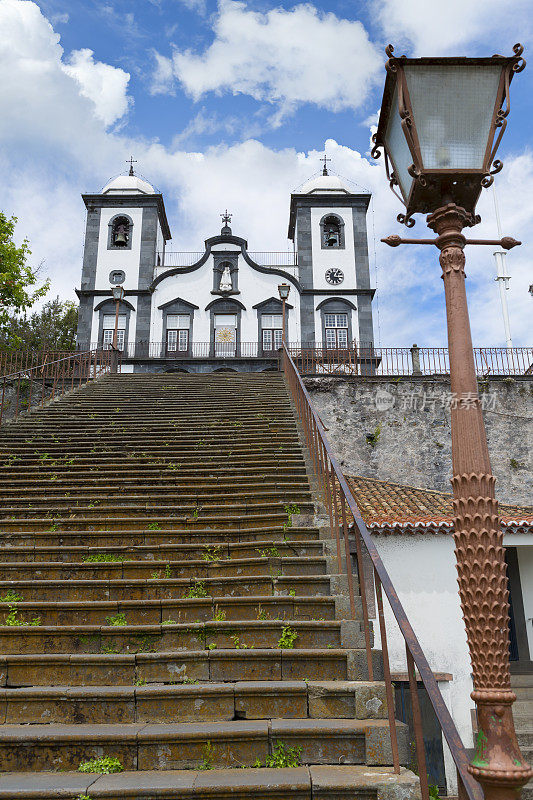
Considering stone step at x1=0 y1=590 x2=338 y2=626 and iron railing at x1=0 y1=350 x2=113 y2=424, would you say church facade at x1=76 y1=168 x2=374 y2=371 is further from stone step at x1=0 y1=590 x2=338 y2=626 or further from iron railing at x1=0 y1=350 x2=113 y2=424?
stone step at x1=0 y1=590 x2=338 y2=626

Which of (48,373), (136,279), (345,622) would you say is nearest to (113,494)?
(345,622)

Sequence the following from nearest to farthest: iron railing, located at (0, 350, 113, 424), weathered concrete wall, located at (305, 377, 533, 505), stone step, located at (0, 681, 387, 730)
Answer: stone step, located at (0, 681, 387, 730) → iron railing, located at (0, 350, 113, 424) → weathered concrete wall, located at (305, 377, 533, 505)

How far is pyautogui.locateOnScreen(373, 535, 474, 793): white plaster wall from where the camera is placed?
9648 millimetres

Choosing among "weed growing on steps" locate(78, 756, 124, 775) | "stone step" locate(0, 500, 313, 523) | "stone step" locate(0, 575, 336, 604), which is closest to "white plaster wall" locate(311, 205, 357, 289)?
"stone step" locate(0, 500, 313, 523)

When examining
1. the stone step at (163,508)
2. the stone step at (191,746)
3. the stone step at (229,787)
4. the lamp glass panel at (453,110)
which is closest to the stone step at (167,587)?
the stone step at (163,508)

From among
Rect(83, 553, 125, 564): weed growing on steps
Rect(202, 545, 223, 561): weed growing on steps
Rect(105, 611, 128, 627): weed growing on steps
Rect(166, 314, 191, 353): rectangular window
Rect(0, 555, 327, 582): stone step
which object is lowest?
Rect(105, 611, 128, 627): weed growing on steps

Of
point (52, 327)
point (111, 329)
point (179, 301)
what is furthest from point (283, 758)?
point (52, 327)

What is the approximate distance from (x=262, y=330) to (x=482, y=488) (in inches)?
939

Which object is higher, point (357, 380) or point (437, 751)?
point (357, 380)

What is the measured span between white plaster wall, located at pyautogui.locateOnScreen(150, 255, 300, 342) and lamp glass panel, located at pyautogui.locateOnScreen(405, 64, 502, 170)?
75.8 feet

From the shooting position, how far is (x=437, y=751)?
9.04m

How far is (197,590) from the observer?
512 cm

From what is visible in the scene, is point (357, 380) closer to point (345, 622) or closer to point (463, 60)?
point (345, 622)

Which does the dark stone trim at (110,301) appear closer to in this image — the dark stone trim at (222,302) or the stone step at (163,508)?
the dark stone trim at (222,302)
